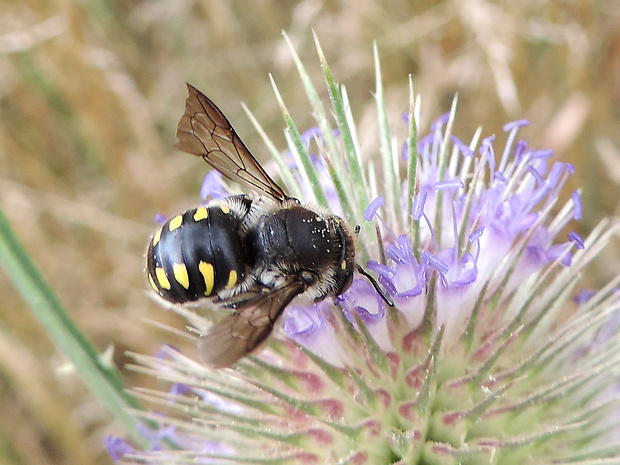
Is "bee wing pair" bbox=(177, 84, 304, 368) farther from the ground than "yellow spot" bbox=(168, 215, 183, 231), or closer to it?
farther from the ground

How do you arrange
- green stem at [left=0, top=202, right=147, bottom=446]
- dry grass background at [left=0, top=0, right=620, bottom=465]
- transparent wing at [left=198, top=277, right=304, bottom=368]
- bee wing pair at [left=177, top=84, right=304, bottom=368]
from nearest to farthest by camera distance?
transparent wing at [left=198, top=277, right=304, bottom=368] < bee wing pair at [left=177, top=84, right=304, bottom=368] < green stem at [left=0, top=202, right=147, bottom=446] < dry grass background at [left=0, top=0, right=620, bottom=465]

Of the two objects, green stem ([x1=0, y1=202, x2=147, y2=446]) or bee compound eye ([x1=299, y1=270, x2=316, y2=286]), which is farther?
green stem ([x1=0, y1=202, x2=147, y2=446])

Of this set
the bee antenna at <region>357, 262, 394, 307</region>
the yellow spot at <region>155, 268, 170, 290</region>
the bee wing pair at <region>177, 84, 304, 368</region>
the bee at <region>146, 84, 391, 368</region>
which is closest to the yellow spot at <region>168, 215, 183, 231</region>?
the bee at <region>146, 84, 391, 368</region>

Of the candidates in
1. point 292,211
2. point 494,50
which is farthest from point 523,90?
point 292,211

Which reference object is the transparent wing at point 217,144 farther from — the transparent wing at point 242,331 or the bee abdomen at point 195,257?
the transparent wing at point 242,331

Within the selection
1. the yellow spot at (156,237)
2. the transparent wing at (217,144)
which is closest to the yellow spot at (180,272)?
the yellow spot at (156,237)

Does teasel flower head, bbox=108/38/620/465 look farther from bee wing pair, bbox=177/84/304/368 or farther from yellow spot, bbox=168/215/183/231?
yellow spot, bbox=168/215/183/231
